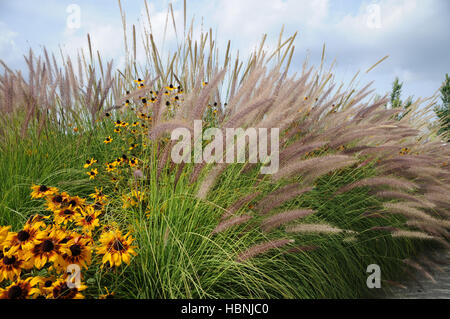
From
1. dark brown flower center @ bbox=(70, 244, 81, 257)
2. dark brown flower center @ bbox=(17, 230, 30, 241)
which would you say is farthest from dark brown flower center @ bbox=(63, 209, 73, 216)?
dark brown flower center @ bbox=(70, 244, 81, 257)

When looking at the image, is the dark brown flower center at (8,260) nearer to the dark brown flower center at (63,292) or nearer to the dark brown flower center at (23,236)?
the dark brown flower center at (23,236)

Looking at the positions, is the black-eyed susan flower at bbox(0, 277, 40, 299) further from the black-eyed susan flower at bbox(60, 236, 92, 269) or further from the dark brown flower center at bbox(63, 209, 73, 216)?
the dark brown flower center at bbox(63, 209, 73, 216)

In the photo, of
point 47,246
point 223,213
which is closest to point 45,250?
point 47,246

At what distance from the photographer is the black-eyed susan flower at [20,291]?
3.70ft

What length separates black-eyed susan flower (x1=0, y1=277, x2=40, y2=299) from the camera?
3.70 feet

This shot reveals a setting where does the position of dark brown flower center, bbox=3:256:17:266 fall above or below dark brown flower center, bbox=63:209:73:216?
below

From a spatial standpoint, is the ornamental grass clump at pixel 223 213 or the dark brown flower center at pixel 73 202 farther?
the dark brown flower center at pixel 73 202

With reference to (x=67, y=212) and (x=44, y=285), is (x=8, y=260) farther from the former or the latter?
(x=67, y=212)

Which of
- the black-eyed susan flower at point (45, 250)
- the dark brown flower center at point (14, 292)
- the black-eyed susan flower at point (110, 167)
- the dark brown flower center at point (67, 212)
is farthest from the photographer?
the black-eyed susan flower at point (110, 167)

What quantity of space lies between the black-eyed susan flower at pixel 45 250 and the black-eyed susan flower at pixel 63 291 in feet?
0.29

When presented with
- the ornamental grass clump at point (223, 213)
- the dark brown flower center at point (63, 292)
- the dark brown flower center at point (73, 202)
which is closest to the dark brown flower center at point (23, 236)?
the ornamental grass clump at point (223, 213)

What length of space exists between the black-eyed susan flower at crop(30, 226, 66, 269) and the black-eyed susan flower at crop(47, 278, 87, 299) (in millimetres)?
88
